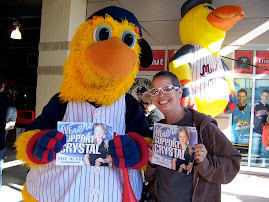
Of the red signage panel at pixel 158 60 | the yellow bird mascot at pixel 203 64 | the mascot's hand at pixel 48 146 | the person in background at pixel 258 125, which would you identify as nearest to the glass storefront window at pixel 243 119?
the person in background at pixel 258 125

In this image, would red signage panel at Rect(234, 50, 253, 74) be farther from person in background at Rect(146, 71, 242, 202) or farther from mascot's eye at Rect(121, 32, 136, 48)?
mascot's eye at Rect(121, 32, 136, 48)

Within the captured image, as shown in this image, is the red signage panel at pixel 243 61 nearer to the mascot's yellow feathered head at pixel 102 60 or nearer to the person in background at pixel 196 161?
the person in background at pixel 196 161

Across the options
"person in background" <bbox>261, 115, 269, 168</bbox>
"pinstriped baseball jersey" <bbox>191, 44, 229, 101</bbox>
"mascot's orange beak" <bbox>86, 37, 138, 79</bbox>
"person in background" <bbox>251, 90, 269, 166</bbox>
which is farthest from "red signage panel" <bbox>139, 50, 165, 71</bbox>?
"mascot's orange beak" <bbox>86, 37, 138, 79</bbox>

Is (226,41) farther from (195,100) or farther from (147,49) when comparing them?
(147,49)

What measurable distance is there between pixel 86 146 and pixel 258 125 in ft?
15.8

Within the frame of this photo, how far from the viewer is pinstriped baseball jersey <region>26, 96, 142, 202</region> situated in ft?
4.15

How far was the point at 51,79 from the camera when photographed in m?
4.27

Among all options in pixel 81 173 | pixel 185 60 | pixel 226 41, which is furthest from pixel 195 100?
pixel 81 173

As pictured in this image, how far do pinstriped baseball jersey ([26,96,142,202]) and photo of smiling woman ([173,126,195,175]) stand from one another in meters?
0.34

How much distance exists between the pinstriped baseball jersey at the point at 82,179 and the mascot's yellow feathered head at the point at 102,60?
84mm

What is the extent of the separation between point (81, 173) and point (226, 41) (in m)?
4.41

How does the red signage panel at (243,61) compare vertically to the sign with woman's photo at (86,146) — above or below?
above

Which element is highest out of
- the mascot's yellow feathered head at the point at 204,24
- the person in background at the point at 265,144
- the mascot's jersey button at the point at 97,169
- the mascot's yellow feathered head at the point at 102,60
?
the mascot's yellow feathered head at the point at 204,24

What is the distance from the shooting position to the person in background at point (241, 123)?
492 centimetres
